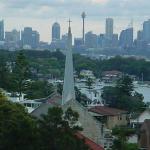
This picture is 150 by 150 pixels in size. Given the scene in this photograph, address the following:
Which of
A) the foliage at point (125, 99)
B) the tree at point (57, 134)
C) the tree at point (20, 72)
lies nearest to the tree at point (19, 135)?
the tree at point (57, 134)

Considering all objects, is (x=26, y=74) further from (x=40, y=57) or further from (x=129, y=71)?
(x=40, y=57)

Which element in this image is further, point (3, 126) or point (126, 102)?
point (126, 102)

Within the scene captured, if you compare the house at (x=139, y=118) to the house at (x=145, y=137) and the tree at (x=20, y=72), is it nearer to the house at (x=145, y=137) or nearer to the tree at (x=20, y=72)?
the house at (x=145, y=137)

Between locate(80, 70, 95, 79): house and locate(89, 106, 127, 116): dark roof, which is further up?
locate(80, 70, 95, 79): house

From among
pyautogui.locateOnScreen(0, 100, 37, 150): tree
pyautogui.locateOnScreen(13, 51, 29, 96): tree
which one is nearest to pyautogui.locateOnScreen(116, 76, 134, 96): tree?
pyautogui.locateOnScreen(13, 51, 29, 96): tree

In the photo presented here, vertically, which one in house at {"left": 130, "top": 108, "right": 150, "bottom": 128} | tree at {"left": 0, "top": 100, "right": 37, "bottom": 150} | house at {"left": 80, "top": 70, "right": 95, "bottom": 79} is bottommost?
house at {"left": 130, "top": 108, "right": 150, "bottom": 128}

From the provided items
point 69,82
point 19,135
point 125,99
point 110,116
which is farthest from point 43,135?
point 125,99

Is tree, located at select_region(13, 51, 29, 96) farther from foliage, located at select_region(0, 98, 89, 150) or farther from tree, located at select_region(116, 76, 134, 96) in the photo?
foliage, located at select_region(0, 98, 89, 150)

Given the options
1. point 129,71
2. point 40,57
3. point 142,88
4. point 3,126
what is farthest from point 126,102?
point 40,57

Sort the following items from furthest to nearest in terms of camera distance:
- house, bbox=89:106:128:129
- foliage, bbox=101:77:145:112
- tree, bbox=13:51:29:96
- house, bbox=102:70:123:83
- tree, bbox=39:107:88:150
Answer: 1. house, bbox=102:70:123:83
2. tree, bbox=13:51:29:96
3. foliage, bbox=101:77:145:112
4. house, bbox=89:106:128:129
5. tree, bbox=39:107:88:150
